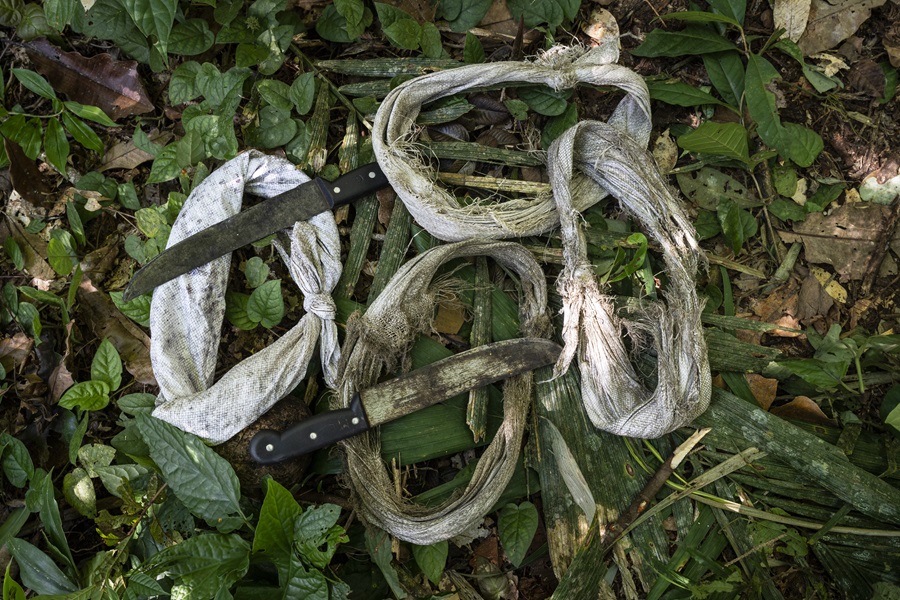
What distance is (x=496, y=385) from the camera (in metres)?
1.95

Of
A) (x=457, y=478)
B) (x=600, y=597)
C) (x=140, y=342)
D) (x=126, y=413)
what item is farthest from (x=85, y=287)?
(x=600, y=597)

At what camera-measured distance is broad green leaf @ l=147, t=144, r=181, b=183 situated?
1998 millimetres

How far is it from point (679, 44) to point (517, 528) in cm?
156

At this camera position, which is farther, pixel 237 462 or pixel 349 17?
pixel 349 17

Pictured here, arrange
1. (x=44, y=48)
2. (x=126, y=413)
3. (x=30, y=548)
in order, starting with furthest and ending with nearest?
1. (x=44, y=48)
2. (x=126, y=413)
3. (x=30, y=548)

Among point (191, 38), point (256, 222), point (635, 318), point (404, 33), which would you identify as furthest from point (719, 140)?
point (191, 38)

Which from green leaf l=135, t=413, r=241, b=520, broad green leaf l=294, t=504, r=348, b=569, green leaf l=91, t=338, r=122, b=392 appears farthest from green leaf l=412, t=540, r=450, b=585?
green leaf l=91, t=338, r=122, b=392

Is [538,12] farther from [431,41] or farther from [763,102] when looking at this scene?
[763,102]

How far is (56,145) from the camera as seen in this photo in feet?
6.69

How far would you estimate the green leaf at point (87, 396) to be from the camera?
73.7 inches

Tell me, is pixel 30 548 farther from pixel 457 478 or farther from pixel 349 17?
pixel 349 17

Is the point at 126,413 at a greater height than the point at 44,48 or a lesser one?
lesser

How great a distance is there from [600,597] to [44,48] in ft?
7.69

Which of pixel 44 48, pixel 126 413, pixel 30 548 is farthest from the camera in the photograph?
pixel 44 48
